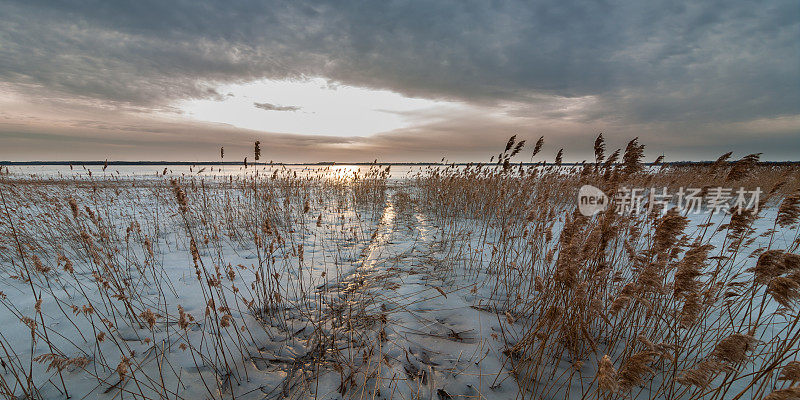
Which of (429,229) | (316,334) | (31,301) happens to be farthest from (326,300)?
(429,229)

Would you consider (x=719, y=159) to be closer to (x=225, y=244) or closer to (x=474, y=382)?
(x=474, y=382)

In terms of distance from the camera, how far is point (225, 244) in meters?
5.96

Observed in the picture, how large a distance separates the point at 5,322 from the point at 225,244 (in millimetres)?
3144

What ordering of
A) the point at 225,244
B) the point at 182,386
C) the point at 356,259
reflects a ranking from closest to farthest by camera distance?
1. the point at 182,386
2. the point at 356,259
3. the point at 225,244

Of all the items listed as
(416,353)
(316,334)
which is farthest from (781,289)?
(316,334)

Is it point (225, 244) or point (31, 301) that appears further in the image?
point (225, 244)

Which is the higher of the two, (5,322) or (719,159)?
(719,159)

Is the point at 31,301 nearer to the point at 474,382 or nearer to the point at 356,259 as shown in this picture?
the point at 356,259

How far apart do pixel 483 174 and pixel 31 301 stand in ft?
33.1

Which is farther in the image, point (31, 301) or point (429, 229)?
point (429, 229)

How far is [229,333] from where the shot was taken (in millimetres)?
2787

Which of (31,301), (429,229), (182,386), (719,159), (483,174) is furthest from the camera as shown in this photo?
(483,174)

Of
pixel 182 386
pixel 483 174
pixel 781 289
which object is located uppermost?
pixel 483 174

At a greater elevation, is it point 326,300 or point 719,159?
point 719,159
